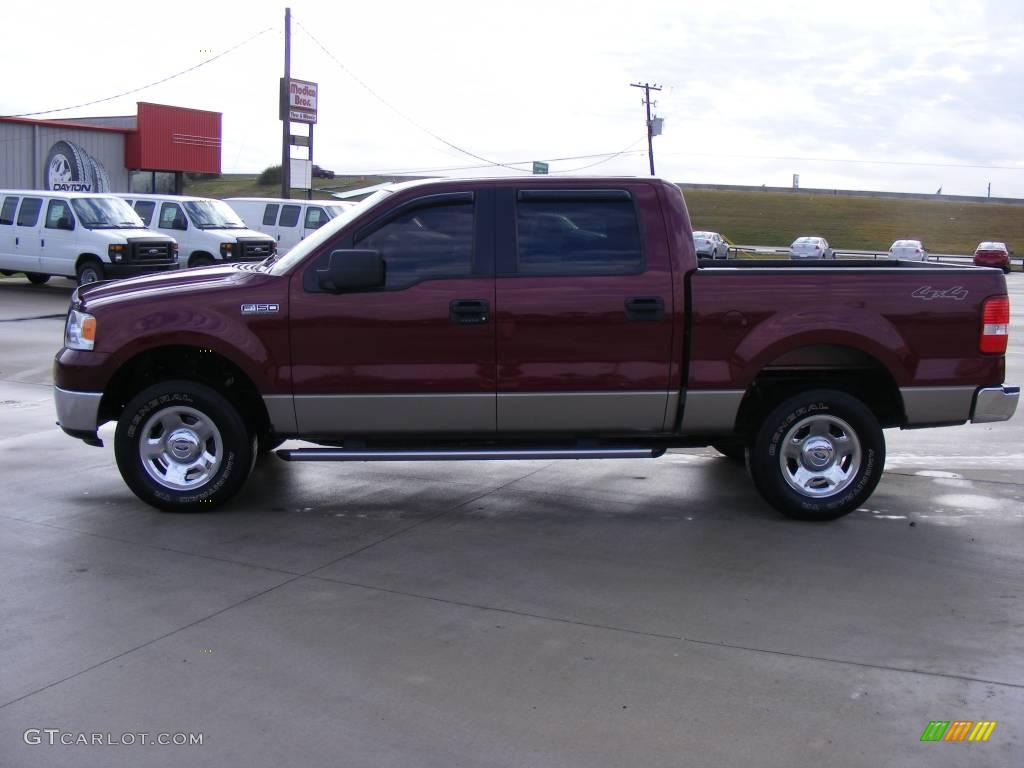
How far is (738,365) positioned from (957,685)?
8.24ft

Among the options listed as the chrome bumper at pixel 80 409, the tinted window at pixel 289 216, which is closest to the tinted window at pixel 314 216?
the tinted window at pixel 289 216

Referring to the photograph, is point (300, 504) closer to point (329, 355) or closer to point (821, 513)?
point (329, 355)

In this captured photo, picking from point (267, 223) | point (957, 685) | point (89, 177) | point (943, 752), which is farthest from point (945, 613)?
point (89, 177)

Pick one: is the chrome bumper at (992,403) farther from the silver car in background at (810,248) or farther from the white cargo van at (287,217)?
the silver car in background at (810,248)

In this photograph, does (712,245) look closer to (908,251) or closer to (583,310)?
(908,251)

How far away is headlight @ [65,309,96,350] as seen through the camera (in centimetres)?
656

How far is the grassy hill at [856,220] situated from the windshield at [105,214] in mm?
58275

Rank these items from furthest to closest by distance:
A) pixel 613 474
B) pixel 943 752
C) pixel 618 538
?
pixel 613 474
pixel 618 538
pixel 943 752

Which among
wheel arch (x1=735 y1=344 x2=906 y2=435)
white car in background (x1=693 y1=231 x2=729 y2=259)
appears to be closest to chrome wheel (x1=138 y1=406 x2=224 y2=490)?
wheel arch (x1=735 y1=344 x2=906 y2=435)

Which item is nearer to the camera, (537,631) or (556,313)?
(537,631)

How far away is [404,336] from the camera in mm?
6441

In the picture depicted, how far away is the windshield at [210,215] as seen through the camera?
2373 centimetres

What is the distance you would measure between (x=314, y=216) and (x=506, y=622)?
2281 cm

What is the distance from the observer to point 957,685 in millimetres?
4383
